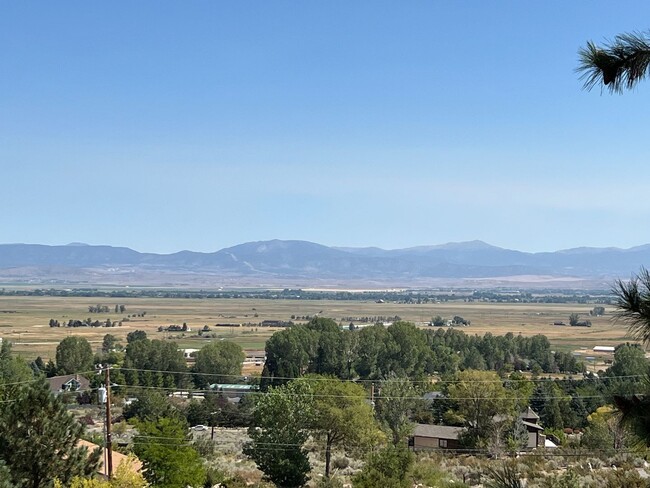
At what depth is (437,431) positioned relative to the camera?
43062 mm

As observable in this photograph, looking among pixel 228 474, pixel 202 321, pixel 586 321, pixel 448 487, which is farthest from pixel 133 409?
pixel 586 321

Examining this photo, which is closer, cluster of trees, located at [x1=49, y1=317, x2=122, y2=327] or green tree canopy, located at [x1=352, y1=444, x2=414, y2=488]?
green tree canopy, located at [x1=352, y1=444, x2=414, y2=488]

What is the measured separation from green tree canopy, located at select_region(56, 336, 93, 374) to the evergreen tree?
153 feet

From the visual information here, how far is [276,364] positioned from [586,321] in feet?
366

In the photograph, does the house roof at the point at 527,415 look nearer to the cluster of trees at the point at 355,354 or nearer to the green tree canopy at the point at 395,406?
the green tree canopy at the point at 395,406

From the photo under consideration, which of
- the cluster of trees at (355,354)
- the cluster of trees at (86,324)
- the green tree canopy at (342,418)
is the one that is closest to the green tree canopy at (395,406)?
the green tree canopy at (342,418)

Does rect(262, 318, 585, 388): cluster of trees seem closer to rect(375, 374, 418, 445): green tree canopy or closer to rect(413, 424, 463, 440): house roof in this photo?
rect(375, 374, 418, 445): green tree canopy

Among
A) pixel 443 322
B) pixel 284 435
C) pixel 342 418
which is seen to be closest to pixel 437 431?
pixel 342 418

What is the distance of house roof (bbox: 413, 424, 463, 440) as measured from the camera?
139ft

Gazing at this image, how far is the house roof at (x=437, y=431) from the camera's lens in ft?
139

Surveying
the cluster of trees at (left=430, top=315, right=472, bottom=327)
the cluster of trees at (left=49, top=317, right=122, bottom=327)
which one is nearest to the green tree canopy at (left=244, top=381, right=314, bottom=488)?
the cluster of trees at (left=430, top=315, right=472, bottom=327)

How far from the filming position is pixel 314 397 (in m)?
34.7

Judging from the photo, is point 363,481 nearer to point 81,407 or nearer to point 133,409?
point 133,409

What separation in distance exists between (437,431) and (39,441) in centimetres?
2857
